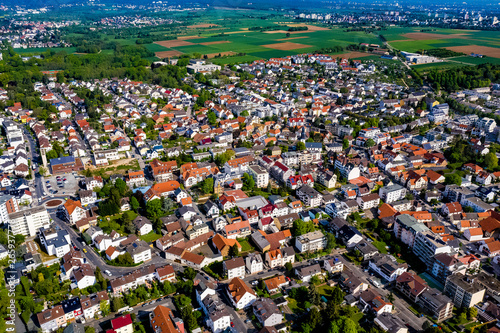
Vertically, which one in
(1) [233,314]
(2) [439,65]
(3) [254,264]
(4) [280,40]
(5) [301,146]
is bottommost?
(1) [233,314]

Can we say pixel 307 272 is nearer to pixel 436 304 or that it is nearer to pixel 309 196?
pixel 436 304

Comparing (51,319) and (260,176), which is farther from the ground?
(260,176)

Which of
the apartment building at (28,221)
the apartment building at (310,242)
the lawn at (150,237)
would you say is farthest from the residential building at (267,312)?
the apartment building at (28,221)

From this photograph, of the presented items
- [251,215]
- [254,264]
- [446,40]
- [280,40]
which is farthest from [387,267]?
[446,40]

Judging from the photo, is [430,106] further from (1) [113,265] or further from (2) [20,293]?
(2) [20,293]

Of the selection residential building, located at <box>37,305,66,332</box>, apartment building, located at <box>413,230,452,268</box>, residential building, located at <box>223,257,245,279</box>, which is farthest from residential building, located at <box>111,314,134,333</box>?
apartment building, located at <box>413,230,452,268</box>

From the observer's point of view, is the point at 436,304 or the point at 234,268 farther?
the point at 234,268

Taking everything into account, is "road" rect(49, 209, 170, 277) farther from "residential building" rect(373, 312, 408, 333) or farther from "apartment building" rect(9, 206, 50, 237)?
"residential building" rect(373, 312, 408, 333)

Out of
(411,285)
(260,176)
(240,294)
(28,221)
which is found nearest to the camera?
(240,294)
